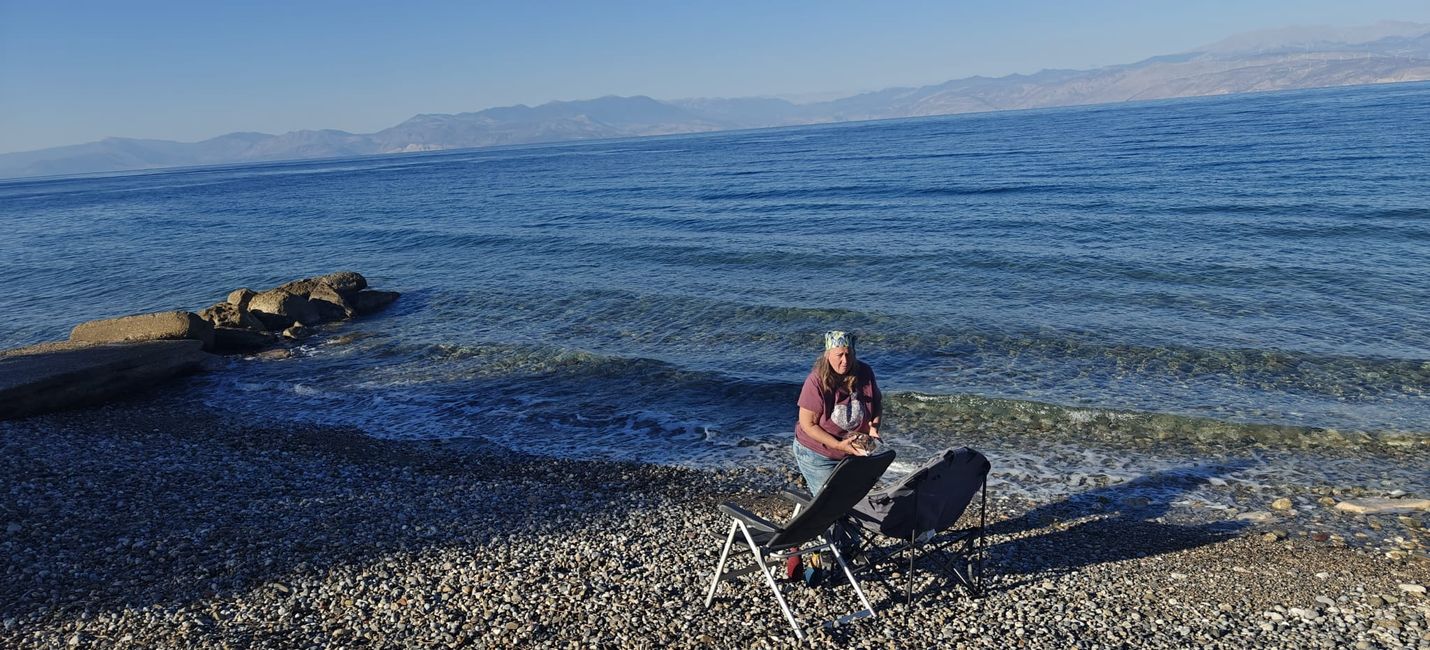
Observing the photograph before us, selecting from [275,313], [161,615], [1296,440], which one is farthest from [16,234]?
[1296,440]

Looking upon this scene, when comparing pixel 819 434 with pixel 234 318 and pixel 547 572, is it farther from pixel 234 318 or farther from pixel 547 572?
pixel 234 318

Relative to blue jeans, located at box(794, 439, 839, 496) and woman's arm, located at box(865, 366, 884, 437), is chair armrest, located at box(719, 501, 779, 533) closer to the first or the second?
Answer: blue jeans, located at box(794, 439, 839, 496)

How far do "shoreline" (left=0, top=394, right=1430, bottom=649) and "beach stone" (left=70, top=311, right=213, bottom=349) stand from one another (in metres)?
7.16

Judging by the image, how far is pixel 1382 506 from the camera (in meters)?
9.35

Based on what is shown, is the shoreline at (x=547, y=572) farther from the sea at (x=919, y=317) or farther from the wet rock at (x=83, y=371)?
the wet rock at (x=83, y=371)

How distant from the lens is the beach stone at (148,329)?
17547 millimetres

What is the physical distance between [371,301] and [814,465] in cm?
1900

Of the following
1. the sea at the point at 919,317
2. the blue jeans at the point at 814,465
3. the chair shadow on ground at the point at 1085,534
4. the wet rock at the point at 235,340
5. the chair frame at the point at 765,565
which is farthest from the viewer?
the wet rock at the point at 235,340

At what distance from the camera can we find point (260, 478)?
35.1 ft

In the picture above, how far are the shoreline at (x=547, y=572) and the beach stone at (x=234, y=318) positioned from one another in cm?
950

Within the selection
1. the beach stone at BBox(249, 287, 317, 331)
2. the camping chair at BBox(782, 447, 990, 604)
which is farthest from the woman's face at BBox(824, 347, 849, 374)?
the beach stone at BBox(249, 287, 317, 331)

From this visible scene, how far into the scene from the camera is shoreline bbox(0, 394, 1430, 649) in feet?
22.2

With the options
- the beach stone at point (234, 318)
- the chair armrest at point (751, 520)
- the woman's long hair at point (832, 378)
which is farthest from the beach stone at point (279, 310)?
the woman's long hair at point (832, 378)

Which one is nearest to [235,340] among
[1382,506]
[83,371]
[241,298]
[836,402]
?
[241,298]
